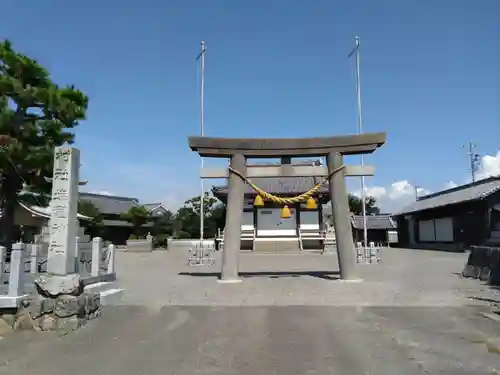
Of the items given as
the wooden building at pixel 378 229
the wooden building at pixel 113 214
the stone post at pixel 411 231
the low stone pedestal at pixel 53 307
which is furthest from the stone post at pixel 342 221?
the wooden building at pixel 378 229

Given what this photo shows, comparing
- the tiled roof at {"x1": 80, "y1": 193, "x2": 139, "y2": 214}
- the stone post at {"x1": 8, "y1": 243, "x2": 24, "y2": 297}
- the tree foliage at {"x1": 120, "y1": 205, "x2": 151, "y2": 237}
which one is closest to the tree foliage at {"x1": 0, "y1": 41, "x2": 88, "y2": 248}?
the stone post at {"x1": 8, "y1": 243, "x2": 24, "y2": 297}

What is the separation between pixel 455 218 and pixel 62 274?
34.5 metres

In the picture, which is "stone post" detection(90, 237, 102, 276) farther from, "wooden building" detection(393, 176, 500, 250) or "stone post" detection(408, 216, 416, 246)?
"stone post" detection(408, 216, 416, 246)

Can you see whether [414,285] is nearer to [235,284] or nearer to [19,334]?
[235,284]

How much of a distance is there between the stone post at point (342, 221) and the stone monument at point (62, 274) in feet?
27.1

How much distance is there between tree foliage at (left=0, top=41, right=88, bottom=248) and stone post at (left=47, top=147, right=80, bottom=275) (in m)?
9.74

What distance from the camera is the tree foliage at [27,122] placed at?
16969 millimetres

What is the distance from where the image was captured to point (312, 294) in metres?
11.4

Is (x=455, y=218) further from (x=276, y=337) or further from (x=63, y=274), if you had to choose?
(x=63, y=274)

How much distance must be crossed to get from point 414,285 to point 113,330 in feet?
31.0

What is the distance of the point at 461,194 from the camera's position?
124 feet

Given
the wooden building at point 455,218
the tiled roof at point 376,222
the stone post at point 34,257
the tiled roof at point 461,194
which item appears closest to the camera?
the stone post at point 34,257

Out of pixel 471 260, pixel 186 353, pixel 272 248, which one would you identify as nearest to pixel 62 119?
pixel 186 353

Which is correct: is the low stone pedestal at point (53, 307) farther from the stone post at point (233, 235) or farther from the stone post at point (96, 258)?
the stone post at point (233, 235)
